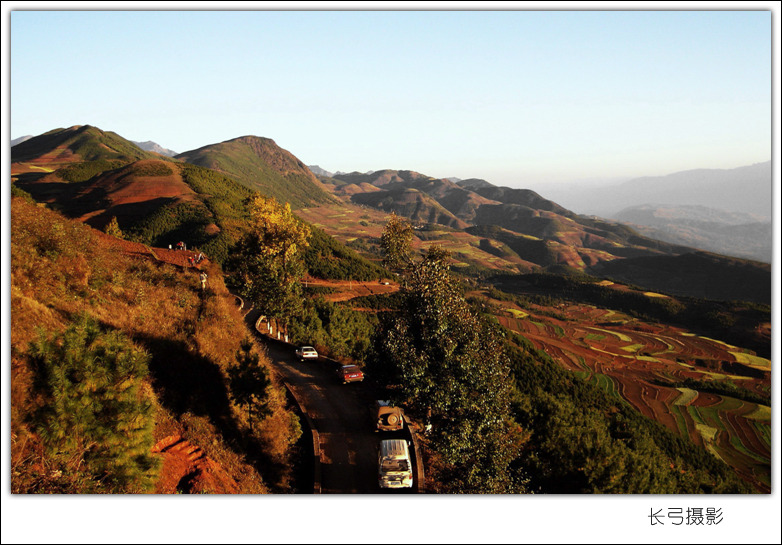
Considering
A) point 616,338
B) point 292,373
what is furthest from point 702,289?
point 292,373

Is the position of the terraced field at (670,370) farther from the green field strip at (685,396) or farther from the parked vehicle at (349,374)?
the parked vehicle at (349,374)

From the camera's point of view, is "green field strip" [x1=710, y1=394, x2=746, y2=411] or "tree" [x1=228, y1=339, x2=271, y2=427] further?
"green field strip" [x1=710, y1=394, x2=746, y2=411]

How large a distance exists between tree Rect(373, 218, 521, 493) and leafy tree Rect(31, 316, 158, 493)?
8.27m

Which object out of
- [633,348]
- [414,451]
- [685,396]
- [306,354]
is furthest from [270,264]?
[633,348]

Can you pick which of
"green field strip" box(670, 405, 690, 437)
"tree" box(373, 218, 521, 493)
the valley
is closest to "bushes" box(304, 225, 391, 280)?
the valley

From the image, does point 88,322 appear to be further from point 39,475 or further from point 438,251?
point 438,251

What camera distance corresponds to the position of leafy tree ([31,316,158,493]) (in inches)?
363

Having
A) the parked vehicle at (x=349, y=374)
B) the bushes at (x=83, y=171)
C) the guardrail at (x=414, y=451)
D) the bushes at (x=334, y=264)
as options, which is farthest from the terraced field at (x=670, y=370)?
the bushes at (x=83, y=171)

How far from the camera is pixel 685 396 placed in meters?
68.5

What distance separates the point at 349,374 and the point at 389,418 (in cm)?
673

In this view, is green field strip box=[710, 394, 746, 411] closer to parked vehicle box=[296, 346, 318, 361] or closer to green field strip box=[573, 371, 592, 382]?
green field strip box=[573, 371, 592, 382]

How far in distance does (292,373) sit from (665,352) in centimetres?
10037

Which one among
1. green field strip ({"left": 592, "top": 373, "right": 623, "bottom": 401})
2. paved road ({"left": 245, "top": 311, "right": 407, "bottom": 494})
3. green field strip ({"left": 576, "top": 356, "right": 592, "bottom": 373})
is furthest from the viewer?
green field strip ({"left": 576, "top": 356, "right": 592, "bottom": 373})

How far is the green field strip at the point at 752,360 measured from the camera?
89000 mm
